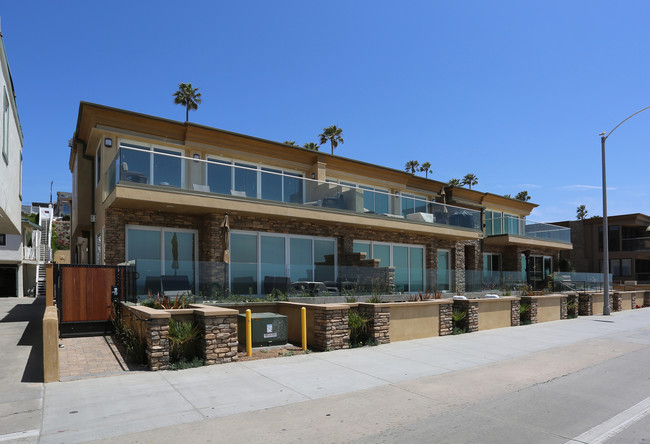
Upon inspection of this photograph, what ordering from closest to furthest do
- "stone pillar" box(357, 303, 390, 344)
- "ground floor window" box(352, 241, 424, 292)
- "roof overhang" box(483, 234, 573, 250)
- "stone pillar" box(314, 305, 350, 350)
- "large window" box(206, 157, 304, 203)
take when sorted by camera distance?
"stone pillar" box(314, 305, 350, 350)
"stone pillar" box(357, 303, 390, 344)
"large window" box(206, 157, 304, 203)
"ground floor window" box(352, 241, 424, 292)
"roof overhang" box(483, 234, 573, 250)

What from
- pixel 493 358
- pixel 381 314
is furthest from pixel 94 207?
pixel 493 358

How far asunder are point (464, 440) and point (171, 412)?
3.98 meters

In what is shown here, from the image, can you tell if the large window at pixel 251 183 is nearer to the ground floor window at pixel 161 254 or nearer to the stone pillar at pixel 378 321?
the ground floor window at pixel 161 254

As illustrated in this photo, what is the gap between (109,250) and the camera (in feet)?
47.4

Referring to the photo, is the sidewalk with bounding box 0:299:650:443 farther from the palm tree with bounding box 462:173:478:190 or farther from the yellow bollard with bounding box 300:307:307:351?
the palm tree with bounding box 462:173:478:190

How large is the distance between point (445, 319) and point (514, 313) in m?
4.34

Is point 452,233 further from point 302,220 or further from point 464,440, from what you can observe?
point 464,440

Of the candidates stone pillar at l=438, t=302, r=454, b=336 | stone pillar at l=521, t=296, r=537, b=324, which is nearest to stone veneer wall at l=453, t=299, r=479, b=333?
stone pillar at l=438, t=302, r=454, b=336

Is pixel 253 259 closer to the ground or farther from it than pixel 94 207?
closer to the ground

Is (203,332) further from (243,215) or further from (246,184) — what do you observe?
(243,215)

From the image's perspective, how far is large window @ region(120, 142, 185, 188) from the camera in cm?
1370

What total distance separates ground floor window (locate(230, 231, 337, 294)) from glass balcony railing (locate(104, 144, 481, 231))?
168cm

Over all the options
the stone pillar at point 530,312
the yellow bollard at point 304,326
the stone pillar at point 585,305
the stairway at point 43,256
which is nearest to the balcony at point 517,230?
the stone pillar at point 585,305

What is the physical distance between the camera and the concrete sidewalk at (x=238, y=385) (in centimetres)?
623
